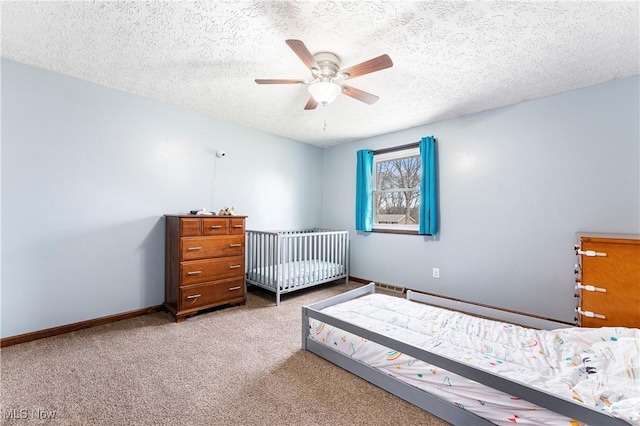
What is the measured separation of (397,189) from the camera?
390 centimetres

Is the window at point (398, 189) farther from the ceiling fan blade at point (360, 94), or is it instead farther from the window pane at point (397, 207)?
the ceiling fan blade at point (360, 94)

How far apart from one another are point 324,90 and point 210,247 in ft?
6.47

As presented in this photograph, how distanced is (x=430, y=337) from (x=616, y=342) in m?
0.97

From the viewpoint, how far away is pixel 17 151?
83.9 inches

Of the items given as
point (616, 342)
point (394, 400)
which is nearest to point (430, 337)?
point (394, 400)

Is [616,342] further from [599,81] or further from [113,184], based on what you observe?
[113,184]

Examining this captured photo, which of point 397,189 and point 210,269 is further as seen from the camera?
point 397,189

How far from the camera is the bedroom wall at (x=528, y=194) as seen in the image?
2.32 m

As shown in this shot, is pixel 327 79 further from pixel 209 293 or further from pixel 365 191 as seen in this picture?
pixel 209 293

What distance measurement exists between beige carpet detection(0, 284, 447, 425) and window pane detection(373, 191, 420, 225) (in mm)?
2295

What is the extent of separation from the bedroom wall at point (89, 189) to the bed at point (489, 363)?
2.05 m

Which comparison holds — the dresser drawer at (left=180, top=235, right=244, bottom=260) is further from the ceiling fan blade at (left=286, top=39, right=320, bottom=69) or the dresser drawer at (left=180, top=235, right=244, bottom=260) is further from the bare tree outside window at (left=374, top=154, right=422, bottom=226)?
the bare tree outside window at (left=374, top=154, right=422, bottom=226)

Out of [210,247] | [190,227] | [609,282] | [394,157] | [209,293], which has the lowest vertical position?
[209,293]

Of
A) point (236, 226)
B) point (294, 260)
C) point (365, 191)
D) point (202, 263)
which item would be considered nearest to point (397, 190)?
point (365, 191)
